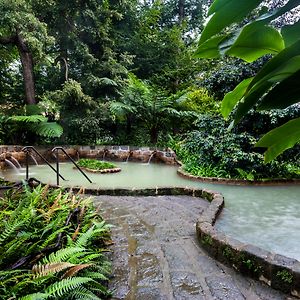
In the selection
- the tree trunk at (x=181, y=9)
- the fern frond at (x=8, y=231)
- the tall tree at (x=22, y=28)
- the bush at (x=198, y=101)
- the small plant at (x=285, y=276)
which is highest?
the tree trunk at (x=181, y=9)

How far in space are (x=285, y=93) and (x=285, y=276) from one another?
1.97 m

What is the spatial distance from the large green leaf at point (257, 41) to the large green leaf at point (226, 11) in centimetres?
4

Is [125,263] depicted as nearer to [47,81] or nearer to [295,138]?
[295,138]

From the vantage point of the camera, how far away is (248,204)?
14.8 feet

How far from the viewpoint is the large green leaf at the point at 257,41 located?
0.45m

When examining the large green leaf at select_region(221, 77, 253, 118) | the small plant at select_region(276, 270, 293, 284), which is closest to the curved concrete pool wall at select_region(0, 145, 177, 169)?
the small plant at select_region(276, 270, 293, 284)

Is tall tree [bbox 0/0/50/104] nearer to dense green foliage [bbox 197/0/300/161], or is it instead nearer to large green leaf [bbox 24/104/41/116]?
large green leaf [bbox 24/104/41/116]

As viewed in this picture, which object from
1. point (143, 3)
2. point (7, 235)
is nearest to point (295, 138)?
point (7, 235)

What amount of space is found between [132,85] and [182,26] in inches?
204

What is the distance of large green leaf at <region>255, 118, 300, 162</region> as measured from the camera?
1.60 ft

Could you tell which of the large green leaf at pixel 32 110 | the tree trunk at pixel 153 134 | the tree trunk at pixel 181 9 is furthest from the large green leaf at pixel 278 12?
the tree trunk at pixel 181 9

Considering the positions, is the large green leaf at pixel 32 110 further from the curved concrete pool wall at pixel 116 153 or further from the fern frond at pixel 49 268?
the fern frond at pixel 49 268

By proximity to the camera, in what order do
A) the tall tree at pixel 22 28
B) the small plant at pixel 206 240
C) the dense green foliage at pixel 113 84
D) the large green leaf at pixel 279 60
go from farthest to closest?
the tall tree at pixel 22 28 → the dense green foliage at pixel 113 84 → the small plant at pixel 206 240 → the large green leaf at pixel 279 60

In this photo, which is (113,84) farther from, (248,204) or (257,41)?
(257,41)
